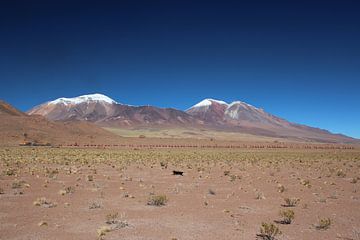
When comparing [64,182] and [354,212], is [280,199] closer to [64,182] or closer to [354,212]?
[354,212]

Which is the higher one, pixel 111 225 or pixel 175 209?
pixel 175 209

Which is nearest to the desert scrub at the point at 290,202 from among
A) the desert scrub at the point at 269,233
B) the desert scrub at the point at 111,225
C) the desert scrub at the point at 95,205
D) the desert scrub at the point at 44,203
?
the desert scrub at the point at 269,233

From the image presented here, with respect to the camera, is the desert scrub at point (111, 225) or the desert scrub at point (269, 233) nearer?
the desert scrub at point (269, 233)

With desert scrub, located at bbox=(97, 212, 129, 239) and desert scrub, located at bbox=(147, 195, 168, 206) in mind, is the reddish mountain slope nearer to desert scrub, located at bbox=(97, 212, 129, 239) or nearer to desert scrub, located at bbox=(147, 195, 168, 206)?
desert scrub, located at bbox=(147, 195, 168, 206)

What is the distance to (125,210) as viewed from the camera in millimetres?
14289

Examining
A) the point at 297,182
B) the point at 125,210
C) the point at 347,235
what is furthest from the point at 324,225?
the point at 297,182

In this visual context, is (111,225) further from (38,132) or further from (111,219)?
(38,132)

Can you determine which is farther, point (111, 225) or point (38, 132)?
point (38, 132)

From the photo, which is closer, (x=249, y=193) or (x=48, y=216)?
(x=48, y=216)

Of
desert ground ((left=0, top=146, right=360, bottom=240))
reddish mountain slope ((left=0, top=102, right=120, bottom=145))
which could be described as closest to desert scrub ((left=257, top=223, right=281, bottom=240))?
desert ground ((left=0, top=146, right=360, bottom=240))

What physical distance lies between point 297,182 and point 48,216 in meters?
15.8

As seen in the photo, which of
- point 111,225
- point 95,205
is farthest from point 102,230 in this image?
point 95,205

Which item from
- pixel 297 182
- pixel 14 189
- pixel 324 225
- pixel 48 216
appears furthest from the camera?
pixel 297 182

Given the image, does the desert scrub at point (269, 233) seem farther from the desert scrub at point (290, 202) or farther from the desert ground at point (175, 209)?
the desert scrub at point (290, 202)
